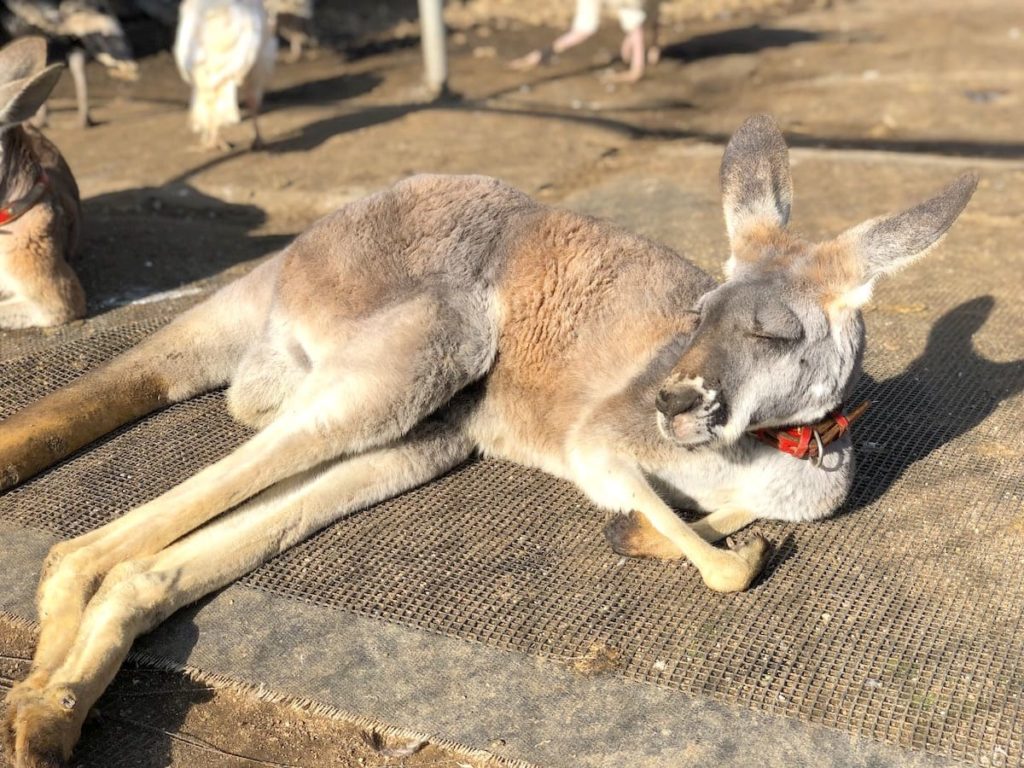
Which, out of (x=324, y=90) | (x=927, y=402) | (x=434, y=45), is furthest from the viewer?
(x=324, y=90)

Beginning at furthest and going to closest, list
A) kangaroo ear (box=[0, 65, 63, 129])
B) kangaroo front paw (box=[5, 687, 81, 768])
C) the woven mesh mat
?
1. kangaroo ear (box=[0, 65, 63, 129])
2. the woven mesh mat
3. kangaroo front paw (box=[5, 687, 81, 768])

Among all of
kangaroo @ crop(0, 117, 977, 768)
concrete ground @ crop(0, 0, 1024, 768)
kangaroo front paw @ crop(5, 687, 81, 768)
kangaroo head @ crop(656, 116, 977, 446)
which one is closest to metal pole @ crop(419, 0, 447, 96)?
concrete ground @ crop(0, 0, 1024, 768)

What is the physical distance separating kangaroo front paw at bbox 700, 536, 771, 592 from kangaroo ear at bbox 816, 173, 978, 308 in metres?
0.56

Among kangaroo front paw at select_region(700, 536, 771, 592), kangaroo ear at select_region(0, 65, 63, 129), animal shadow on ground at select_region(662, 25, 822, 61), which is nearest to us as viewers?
kangaroo front paw at select_region(700, 536, 771, 592)

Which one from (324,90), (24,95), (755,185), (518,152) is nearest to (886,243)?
(755,185)

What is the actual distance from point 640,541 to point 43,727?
1246 millimetres

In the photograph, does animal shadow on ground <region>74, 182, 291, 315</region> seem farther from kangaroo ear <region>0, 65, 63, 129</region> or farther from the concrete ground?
kangaroo ear <region>0, 65, 63, 129</region>

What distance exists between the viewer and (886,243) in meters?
2.30

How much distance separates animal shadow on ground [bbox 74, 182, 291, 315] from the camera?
15.0ft

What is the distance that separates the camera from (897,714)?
2.12 m

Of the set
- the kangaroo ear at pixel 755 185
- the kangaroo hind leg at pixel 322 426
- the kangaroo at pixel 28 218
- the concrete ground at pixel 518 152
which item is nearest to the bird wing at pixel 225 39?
the concrete ground at pixel 518 152

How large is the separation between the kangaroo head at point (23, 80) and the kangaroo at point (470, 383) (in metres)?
1.36

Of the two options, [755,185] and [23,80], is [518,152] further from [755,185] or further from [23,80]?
[755,185]

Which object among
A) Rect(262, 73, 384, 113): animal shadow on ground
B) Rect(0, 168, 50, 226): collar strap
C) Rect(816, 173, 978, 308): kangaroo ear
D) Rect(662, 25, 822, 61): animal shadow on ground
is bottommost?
Rect(662, 25, 822, 61): animal shadow on ground
